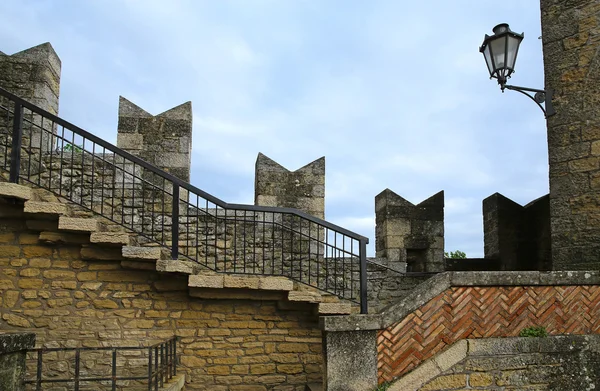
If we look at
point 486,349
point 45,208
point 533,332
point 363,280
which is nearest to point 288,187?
point 363,280

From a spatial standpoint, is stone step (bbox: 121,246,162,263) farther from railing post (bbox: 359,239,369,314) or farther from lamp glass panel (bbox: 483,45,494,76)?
lamp glass panel (bbox: 483,45,494,76)

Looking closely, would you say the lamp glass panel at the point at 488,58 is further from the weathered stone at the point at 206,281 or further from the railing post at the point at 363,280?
the weathered stone at the point at 206,281

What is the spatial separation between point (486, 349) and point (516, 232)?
3975 mm

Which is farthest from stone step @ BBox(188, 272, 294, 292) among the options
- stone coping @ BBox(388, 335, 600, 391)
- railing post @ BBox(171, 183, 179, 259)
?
stone coping @ BBox(388, 335, 600, 391)

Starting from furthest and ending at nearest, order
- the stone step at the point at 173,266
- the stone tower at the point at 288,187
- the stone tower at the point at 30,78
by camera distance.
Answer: the stone tower at the point at 288,187 → the stone tower at the point at 30,78 → the stone step at the point at 173,266

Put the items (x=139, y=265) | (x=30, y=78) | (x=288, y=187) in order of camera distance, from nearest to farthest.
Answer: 1. (x=139, y=265)
2. (x=30, y=78)
3. (x=288, y=187)

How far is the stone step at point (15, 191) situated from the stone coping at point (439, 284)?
3.58m

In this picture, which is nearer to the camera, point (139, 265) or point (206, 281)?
point (206, 281)

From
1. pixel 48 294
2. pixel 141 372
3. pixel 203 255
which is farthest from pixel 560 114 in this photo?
pixel 48 294

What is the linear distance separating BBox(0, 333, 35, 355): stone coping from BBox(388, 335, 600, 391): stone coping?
3.11 meters

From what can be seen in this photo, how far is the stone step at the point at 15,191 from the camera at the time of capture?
215 inches

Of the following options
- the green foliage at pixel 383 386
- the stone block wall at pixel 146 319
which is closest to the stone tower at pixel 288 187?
the stone block wall at pixel 146 319

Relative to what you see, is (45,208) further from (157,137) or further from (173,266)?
(157,137)

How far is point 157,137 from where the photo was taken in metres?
6.96
